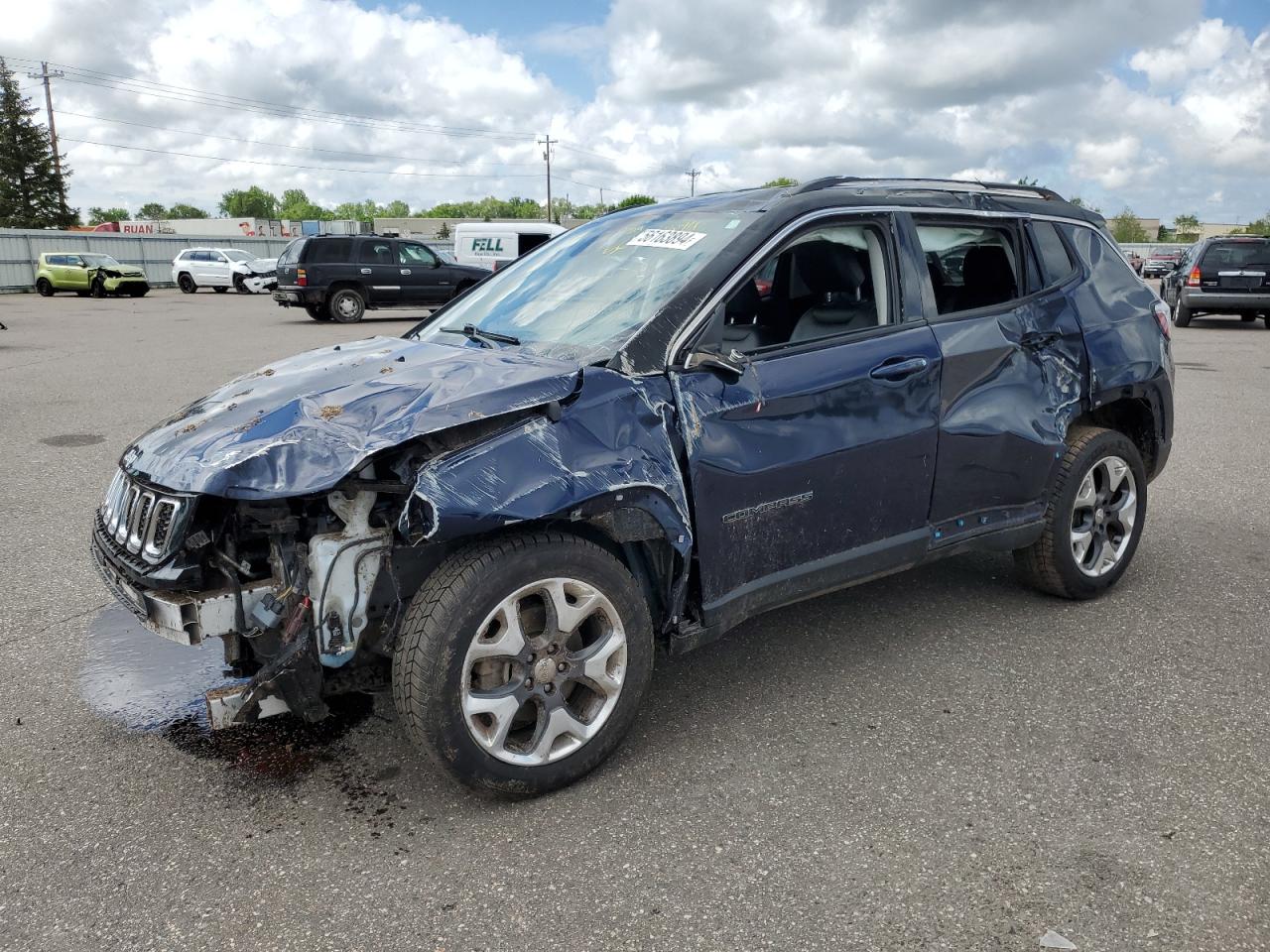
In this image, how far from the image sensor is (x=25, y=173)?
57.3m

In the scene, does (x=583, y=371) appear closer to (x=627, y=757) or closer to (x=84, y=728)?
(x=627, y=757)

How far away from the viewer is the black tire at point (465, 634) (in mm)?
2691

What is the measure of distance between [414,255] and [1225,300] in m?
16.8

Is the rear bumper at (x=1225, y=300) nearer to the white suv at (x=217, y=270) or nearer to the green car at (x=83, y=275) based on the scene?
the white suv at (x=217, y=270)

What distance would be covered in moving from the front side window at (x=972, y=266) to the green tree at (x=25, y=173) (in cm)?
6520

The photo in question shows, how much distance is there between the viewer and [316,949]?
2.32 meters

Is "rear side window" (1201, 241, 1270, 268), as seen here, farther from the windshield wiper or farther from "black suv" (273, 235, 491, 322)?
the windshield wiper

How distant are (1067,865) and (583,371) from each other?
1929 mm

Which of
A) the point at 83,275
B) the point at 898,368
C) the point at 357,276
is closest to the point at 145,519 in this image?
the point at 898,368

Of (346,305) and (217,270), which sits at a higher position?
(217,270)

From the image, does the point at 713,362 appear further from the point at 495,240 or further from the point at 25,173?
the point at 25,173

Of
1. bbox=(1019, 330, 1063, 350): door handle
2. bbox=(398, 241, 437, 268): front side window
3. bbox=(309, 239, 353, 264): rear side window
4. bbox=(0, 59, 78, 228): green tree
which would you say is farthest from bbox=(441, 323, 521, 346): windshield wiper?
bbox=(0, 59, 78, 228): green tree

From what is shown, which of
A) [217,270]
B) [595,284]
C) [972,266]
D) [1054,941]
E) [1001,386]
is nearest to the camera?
[1054,941]

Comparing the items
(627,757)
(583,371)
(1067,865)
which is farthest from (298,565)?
(1067,865)
